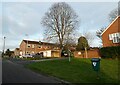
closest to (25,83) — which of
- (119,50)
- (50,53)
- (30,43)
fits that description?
A: (119,50)

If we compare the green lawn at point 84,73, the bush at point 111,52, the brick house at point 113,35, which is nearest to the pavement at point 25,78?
the green lawn at point 84,73

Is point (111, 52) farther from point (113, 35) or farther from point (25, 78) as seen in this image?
point (25, 78)

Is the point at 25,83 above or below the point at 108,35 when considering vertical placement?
below

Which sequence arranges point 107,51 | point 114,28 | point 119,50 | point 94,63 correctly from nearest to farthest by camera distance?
1. point 94,63
2. point 119,50
3. point 107,51
4. point 114,28

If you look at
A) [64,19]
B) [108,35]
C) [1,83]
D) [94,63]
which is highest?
[64,19]

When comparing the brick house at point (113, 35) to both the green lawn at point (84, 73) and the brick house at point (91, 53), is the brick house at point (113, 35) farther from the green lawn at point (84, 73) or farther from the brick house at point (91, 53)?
the green lawn at point (84, 73)

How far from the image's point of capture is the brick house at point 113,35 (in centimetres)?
3802

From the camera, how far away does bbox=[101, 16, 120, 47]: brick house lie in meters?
38.0

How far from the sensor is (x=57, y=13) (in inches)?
2458

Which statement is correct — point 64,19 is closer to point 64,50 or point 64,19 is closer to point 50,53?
point 64,50

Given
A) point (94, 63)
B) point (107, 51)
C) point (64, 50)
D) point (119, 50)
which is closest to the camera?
point (94, 63)

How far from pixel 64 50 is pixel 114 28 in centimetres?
2772

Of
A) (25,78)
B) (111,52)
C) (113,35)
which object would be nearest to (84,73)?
(25,78)

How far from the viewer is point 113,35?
39.2 m
